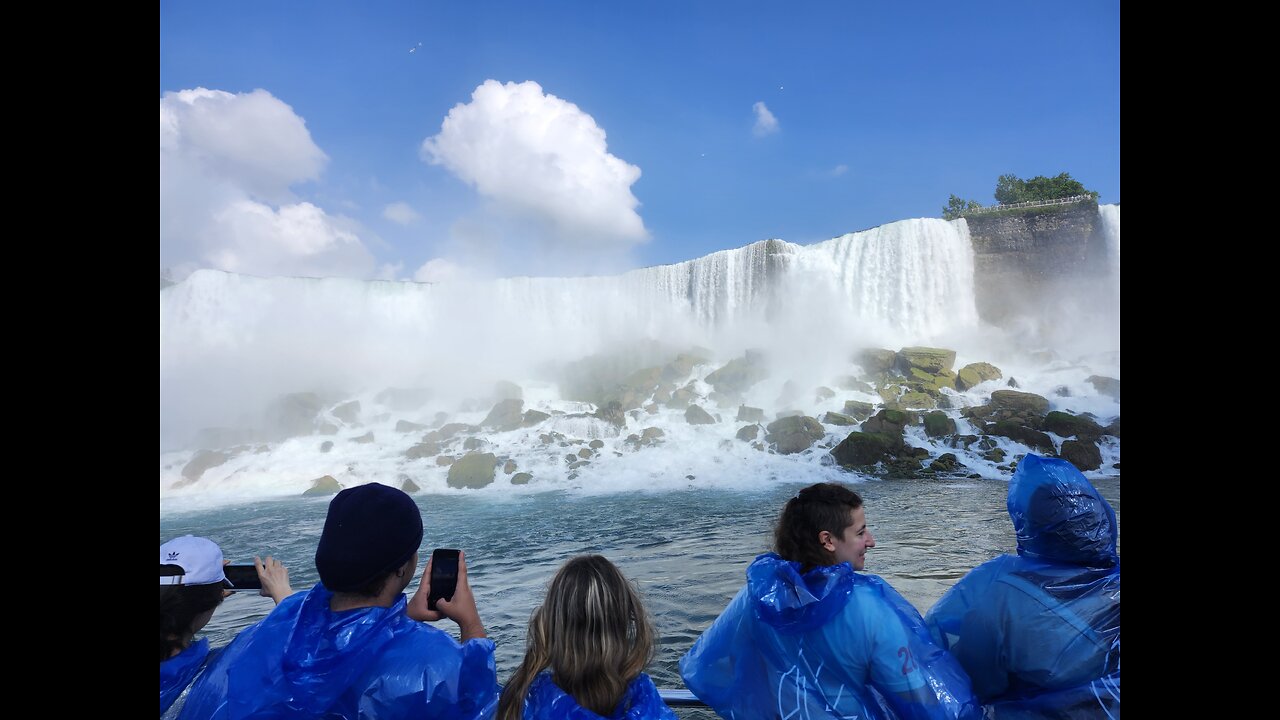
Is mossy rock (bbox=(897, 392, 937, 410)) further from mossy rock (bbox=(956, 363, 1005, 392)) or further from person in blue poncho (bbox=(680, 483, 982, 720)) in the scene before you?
person in blue poncho (bbox=(680, 483, 982, 720))

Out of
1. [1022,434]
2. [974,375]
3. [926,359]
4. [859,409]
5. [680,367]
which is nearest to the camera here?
[1022,434]

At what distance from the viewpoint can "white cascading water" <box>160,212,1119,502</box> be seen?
26.0 metres

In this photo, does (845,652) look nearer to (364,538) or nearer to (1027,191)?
(364,538)

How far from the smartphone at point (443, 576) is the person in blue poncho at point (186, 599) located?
14.2 inches

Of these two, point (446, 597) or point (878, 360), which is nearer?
point (446, 597)

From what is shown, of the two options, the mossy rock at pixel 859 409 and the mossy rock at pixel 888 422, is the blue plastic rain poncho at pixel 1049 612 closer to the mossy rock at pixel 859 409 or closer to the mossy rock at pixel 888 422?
the mossy rock at pixel 888 422

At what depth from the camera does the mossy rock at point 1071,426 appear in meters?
18.1

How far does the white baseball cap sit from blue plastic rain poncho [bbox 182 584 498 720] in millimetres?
333

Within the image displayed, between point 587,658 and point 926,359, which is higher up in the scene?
point 926,359

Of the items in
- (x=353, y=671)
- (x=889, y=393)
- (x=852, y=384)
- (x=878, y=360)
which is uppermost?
(x=878, y=360)

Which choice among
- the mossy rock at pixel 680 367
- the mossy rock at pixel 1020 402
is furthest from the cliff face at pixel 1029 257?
the mossy rock at pixel 680 367

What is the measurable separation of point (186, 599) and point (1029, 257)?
111ft

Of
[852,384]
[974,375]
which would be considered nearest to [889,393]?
[852,384]

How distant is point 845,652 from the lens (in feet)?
5.21
